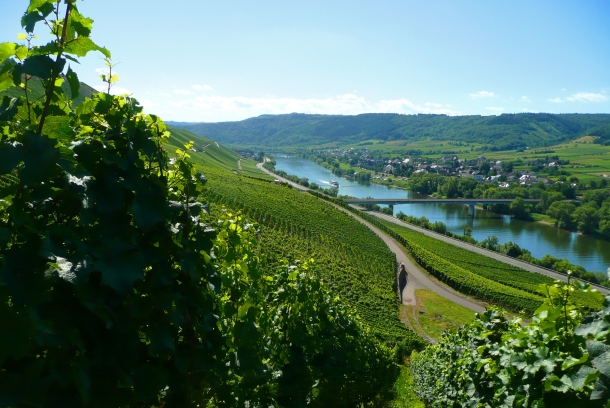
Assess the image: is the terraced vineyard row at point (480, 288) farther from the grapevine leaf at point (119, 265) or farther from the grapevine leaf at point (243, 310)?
the grapevine leaf at point (119, 265)

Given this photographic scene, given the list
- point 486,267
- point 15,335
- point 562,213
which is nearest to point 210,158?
point 486,267

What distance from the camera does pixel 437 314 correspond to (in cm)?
3178

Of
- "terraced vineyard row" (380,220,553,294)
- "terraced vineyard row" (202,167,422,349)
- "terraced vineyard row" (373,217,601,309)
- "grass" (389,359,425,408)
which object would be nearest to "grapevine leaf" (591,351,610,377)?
"grass" (389,359,425,408)

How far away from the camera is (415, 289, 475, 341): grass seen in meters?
29.1

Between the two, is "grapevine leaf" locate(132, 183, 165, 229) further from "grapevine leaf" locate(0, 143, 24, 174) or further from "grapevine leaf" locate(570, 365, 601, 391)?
"grapevine leaf" locate(570, 365, 601, 391)

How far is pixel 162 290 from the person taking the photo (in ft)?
6.79

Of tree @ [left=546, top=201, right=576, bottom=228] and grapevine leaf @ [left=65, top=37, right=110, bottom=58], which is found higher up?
grapevine leaf @ [left=65, top=37, right=110, bottom=58]

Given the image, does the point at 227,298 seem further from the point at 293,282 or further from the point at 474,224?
the point at 474,224

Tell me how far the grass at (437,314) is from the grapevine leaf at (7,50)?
2894cm

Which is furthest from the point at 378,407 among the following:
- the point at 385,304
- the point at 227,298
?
the point at 385,304

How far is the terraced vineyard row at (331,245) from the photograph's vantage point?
26.5 metres

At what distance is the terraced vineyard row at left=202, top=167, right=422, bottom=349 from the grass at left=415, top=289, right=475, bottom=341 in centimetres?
248

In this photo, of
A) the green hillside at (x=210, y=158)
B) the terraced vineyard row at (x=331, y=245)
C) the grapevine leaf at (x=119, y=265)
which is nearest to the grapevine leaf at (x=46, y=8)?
the grapevine leaf at (x=119, y=265)

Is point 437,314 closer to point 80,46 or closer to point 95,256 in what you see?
point 95,256
